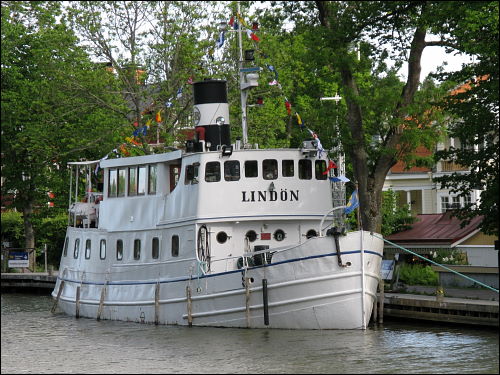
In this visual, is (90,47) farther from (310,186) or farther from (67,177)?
(310,186)

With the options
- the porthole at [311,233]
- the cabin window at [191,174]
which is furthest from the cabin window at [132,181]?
the porthole at [311,233]

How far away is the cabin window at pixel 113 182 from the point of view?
114 ft

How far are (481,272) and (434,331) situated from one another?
6267 millimetres

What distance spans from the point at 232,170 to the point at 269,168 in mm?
1094

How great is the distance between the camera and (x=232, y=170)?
101 feet

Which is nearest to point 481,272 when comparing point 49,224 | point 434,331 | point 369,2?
point 434,331

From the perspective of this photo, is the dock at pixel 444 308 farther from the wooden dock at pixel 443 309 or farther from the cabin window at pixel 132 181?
Answer: the cabin window at pixel 132 181

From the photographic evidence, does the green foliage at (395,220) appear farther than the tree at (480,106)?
Yes

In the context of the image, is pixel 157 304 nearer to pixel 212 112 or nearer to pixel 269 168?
pixel 269 168

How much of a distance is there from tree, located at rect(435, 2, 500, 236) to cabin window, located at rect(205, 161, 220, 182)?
6712mm

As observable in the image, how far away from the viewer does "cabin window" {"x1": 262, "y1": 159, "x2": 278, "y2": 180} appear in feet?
101

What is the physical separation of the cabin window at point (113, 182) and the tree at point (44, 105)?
11.7m

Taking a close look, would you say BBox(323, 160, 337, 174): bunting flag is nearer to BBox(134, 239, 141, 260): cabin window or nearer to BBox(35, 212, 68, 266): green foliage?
BBox(134, 239, 141, 260): cabin window

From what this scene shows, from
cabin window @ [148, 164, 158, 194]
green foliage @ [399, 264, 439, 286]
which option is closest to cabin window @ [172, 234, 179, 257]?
cabin window @ [148, 164, 158, 194]
